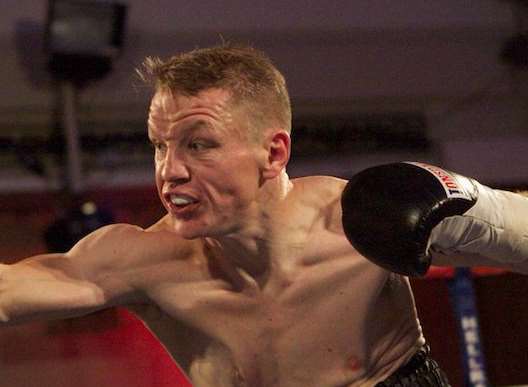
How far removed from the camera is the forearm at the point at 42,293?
144cm

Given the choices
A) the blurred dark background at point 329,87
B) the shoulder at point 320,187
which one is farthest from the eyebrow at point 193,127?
the blurred dark background at point 329,87

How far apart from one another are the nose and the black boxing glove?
27 cm

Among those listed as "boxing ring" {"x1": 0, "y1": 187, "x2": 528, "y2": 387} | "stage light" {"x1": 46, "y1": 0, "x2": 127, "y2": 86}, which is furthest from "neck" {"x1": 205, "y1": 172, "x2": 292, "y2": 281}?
"stage light" {"x1": 46, "y1": 0, "x2": 127, "y2": 86}

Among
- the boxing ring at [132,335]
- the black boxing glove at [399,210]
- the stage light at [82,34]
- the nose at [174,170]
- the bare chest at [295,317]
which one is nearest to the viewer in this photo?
the black boxing glove at [399,210]

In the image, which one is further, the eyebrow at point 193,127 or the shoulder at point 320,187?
the shoulder at point 320,187

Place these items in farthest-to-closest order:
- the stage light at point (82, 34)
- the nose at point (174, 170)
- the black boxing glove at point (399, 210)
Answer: the stage light at point (82, 34)
the nose at point (174, 170)
the black boxing glove at point (399, 210)

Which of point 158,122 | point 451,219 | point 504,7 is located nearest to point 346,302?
point 451,219

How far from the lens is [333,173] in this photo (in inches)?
172

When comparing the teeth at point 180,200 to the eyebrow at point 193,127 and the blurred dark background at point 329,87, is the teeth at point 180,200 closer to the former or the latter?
the eyebrow at point 193,127

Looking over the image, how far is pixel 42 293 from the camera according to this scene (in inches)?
57.0

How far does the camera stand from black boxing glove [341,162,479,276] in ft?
4.04

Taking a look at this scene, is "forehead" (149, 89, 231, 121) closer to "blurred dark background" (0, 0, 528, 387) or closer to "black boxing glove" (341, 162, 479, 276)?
"black boxing glove" (341, 162, 479, 276)

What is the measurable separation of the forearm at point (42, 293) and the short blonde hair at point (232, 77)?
34 centimetres

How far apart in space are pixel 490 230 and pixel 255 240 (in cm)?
39
